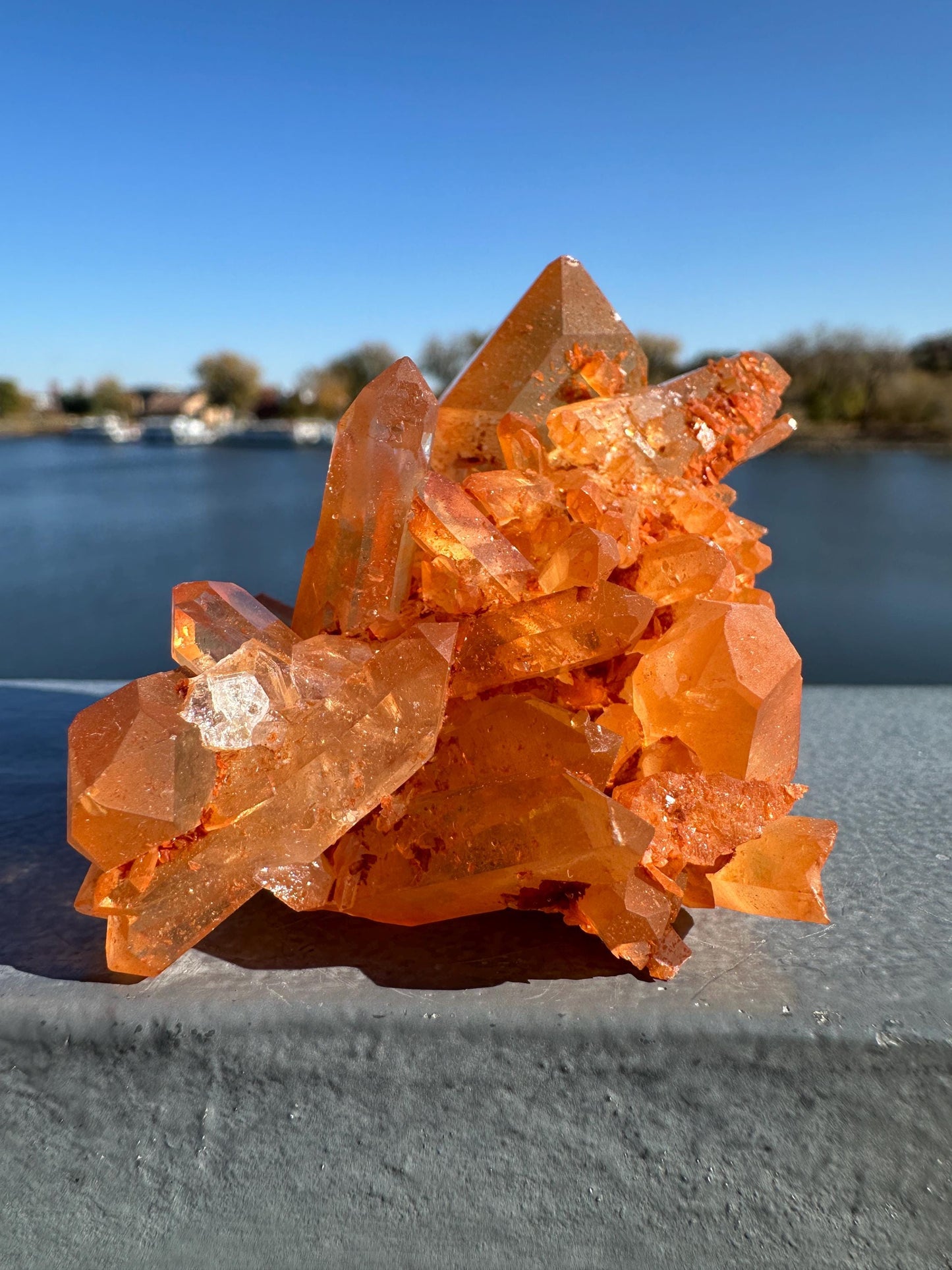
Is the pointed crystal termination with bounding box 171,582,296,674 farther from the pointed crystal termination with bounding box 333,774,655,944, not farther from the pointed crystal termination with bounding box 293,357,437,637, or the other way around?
the pointed crystal termination with bounding box 333,774,655,944

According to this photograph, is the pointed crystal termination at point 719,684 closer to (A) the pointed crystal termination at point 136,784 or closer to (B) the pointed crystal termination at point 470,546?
(B) the pointed crystal termination at point 470,546

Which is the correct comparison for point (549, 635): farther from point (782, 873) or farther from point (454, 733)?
point (782, 873)

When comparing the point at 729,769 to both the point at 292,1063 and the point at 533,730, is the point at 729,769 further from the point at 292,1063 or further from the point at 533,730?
the point at 292,1063

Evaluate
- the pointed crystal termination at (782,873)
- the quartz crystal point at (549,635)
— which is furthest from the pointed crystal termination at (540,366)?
the pointed crystal termination at (782,873)

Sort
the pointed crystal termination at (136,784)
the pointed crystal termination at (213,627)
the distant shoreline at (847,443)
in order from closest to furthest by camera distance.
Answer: the pointed crystal termination at (136,784)
the pointed crystal termination at (213,627)
the distant shoreline at (847,443)

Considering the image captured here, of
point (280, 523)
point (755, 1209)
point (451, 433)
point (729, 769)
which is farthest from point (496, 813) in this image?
point (280, 523)

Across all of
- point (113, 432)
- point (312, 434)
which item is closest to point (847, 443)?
point (312, 434)
